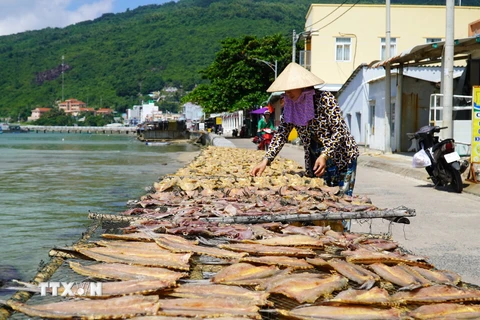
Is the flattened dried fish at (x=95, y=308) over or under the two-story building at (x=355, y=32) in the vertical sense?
under

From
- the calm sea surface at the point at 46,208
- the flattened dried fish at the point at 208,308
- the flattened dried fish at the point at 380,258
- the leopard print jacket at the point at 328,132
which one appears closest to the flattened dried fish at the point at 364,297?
the flattened dried fish at the point at 208,308

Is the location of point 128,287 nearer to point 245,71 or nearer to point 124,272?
point 124,272

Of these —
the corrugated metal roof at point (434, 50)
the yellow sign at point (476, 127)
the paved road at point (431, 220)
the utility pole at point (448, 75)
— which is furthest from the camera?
the corrugated metal roof at point (434, 50)

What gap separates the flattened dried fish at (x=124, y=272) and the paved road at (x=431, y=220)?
2787 mm

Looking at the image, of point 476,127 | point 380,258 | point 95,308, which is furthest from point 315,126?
point 476,127

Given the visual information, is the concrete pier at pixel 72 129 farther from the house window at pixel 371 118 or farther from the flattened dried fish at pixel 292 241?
the flattened dried fish at pixel 292 241

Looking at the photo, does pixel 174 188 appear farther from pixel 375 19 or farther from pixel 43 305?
pixel 375 19

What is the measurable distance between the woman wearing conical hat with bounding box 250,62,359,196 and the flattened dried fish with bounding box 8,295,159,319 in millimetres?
3449

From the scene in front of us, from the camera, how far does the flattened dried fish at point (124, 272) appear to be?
150 inches

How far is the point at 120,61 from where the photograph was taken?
17388 centimetres

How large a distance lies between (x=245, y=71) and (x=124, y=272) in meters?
53.1

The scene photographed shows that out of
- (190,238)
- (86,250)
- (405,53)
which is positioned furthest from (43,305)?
(405,53)

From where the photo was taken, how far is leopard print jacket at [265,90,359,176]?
6551mm

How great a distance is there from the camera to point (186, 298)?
345 centimetres
